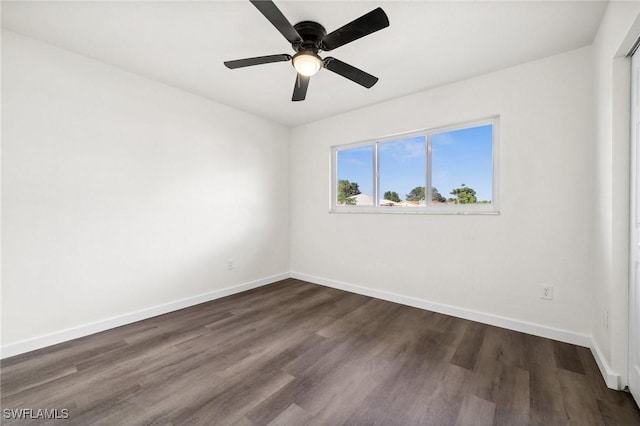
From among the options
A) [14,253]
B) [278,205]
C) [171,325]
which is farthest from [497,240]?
[14,253]

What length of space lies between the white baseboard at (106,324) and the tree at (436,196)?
2656 mm

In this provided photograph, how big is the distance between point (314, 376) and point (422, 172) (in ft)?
7.72

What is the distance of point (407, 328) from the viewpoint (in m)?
2.41

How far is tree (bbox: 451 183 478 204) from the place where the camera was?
2.64m

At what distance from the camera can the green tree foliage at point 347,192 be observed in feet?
11.9

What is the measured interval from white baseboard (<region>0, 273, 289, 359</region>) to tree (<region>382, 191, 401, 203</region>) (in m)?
2.23

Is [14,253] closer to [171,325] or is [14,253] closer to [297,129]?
[171,325]

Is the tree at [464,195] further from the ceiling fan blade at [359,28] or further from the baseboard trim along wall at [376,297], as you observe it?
the ceiling fan blade at [359,28]

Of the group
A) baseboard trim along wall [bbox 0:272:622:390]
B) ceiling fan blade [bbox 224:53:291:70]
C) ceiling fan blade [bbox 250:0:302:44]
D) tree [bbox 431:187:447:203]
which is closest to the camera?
ceiling fan blade [bbox 250:0:302:44]

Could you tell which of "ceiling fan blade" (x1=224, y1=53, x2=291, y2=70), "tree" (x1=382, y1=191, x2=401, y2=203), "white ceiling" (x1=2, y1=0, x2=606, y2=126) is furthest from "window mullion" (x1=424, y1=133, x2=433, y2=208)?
"ceiling fan blade" (x1=224, y1=53, x2=291, y2=70)

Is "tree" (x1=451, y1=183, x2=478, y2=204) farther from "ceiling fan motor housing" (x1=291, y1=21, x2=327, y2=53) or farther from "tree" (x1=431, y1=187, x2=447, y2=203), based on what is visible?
"ceiling fan motor housing" (x1=291, y1=21, x2=327, y2=53)

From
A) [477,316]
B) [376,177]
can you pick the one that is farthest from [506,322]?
[376,177]

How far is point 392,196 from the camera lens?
322 cm

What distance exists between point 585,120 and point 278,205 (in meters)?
3.46
